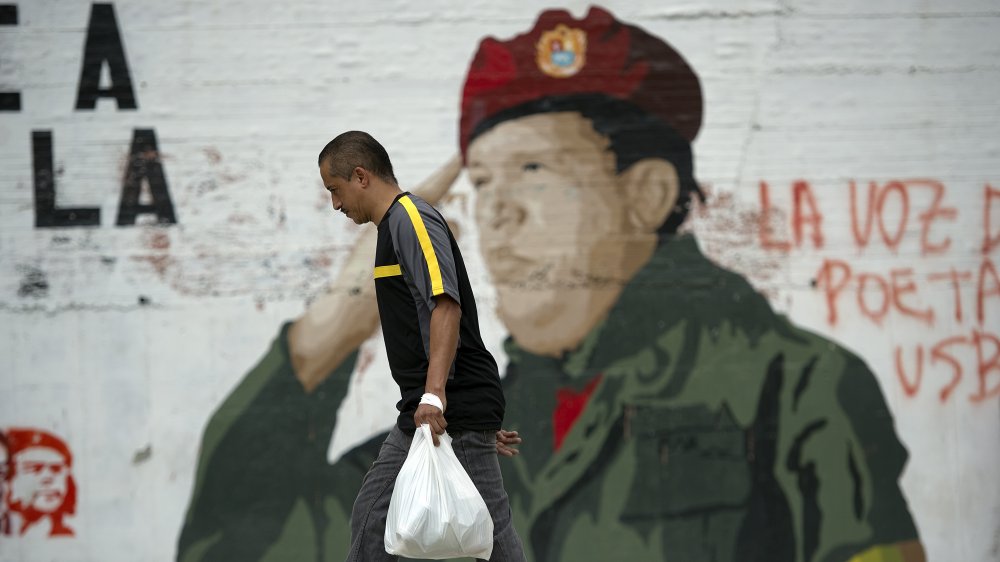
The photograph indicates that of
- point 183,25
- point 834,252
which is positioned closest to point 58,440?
point 183,25

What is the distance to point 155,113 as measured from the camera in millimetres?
6145

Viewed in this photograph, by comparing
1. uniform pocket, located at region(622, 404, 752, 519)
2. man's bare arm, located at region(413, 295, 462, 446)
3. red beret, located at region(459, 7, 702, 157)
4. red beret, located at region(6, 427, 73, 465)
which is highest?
red beret, located at region(459, 7, 702, 157)

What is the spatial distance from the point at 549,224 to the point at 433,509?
3.01 m

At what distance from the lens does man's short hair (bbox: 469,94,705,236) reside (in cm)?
633

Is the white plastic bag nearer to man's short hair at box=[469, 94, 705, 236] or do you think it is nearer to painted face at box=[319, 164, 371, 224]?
painted face at box=[319, 164, 371, 224]

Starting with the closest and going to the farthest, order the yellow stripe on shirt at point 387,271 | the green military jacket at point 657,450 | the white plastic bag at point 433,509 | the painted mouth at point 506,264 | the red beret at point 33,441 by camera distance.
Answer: the white plastic bag at point 433,509, the yellow stripe on shirt at point 387,271, the red beret at point 33,441, the green military jacket at point 657,450, the painted mouth at point 506,264

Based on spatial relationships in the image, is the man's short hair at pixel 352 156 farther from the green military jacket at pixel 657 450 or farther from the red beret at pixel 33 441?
the red beret at pixel 33 441

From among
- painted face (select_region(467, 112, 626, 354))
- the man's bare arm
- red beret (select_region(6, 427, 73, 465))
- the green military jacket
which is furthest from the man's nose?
the man's bare arm

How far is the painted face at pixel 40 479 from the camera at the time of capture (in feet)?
19.7

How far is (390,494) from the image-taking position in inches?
145

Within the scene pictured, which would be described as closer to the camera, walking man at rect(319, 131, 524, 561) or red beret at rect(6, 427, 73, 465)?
walking man at rect(319, 131, 524, 561)

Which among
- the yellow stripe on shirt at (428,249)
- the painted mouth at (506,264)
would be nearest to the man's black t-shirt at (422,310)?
the yellow stripe on shirt at (428,249)

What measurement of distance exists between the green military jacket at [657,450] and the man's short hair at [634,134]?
0.76 feet

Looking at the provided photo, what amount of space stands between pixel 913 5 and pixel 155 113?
4.15 meters
